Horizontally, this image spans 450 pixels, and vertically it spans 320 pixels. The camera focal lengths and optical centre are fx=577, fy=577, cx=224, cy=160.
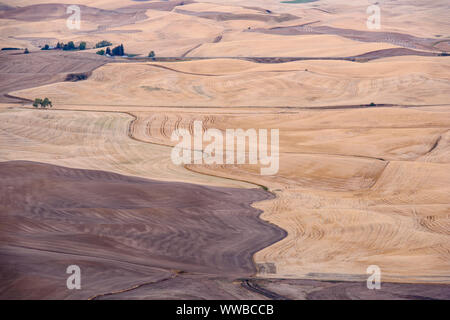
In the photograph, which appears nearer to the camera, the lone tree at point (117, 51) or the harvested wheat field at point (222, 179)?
the harvested wheat field at point (222, 179)

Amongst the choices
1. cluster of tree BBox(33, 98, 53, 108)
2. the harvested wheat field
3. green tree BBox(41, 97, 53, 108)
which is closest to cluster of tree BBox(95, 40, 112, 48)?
the harvested wheat field

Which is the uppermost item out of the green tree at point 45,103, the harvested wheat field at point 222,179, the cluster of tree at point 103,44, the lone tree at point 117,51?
the cluster of tree at point 103,44

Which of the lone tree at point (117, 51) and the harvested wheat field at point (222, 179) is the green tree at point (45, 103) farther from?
the lone tree at point (117, 51)

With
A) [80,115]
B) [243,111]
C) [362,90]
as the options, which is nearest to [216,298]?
[80,115]

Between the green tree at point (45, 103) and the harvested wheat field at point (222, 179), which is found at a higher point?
the green tree at point (45, 103)

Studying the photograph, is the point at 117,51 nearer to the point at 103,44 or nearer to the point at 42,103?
the point at 103,44

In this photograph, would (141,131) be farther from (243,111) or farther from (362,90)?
(362,90)

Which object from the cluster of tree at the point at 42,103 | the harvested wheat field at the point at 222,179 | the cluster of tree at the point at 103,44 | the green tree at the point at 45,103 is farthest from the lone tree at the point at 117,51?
the cluster of tree at the point at 42,103
